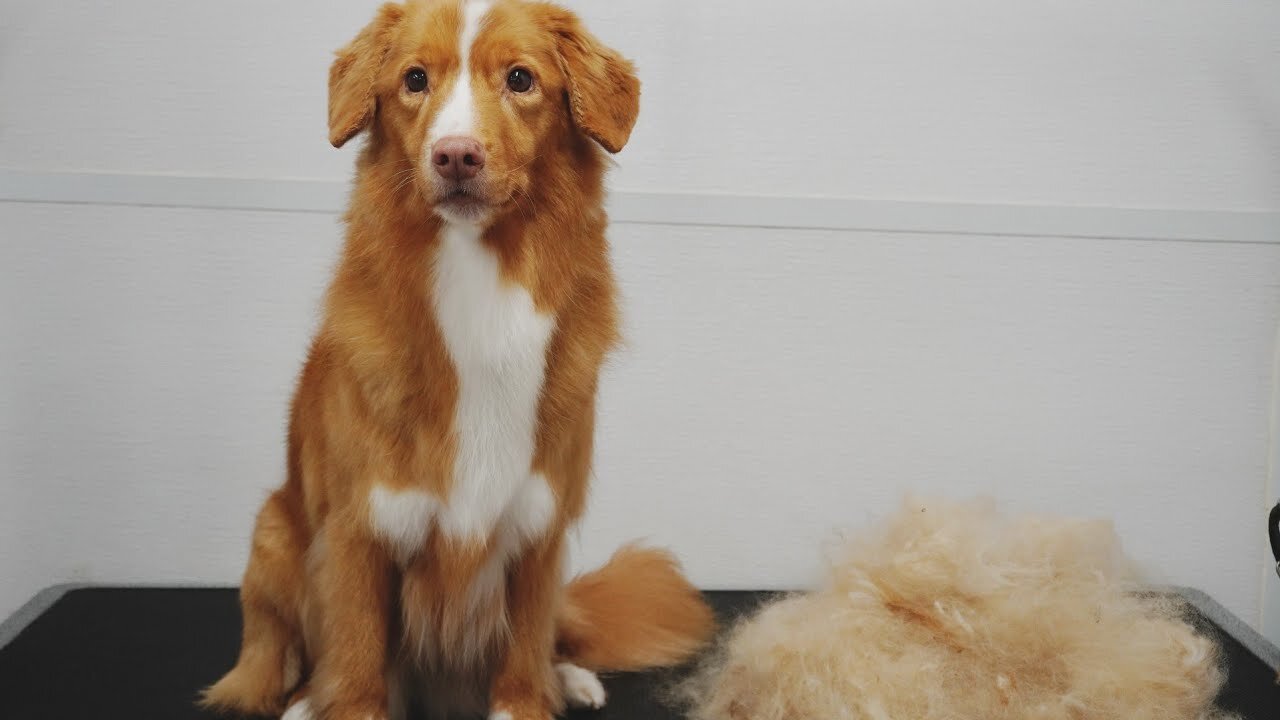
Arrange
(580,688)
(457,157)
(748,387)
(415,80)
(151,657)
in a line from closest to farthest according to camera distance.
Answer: (457,157) < (415,80) < (580,688) < (151,657) < (748,387)

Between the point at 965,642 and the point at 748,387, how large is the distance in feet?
3.38

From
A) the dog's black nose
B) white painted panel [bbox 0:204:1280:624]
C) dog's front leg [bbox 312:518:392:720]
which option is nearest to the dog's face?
the dog's black nose

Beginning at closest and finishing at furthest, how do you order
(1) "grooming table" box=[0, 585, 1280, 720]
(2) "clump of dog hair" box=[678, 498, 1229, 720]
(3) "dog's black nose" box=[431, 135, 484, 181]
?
(3) "dog's black nose" box=[431, 135, 484, 181]
(2) "clump of dog hair" box=[678, 498, 1229, 720]
(1) "grooming table" box=[0, 585, 1280, 720]

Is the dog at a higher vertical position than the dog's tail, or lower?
higher

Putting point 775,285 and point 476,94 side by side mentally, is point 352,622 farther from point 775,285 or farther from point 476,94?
point 775,285

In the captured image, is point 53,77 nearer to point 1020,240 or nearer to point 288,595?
point 288,595

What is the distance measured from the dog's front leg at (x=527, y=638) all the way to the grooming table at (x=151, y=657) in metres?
0.14

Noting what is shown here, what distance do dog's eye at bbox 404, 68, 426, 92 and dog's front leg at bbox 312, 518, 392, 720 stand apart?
563 mm

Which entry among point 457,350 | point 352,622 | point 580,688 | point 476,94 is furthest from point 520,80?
point 580,688

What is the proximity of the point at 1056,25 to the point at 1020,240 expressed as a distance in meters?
0.46

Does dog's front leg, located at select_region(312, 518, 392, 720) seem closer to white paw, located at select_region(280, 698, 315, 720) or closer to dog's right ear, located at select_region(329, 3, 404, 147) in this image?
white paw, located at select_region(280, 698, 315, 720)

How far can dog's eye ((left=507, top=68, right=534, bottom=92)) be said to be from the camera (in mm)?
1450

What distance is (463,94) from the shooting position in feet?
4.60

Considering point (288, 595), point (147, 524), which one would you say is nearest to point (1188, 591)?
point (288, 595)
